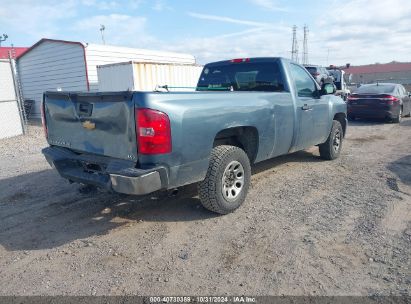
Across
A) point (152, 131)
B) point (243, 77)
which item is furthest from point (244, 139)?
point (152, 131)

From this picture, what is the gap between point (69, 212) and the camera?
446cm

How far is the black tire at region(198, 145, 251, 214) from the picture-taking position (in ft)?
13.1

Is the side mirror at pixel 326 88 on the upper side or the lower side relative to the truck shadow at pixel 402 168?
upper

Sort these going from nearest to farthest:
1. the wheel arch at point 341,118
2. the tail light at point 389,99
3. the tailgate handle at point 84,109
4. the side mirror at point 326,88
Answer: the tailgate handle at point 84,109 → the side mirror at point 326,88 → the wheel arch at point 341,118 → the tail light at point 389,99

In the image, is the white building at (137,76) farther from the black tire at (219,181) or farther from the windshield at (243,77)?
the black tire at (219,181)

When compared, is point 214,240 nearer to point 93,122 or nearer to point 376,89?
point 93,122

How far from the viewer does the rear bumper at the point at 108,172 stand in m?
3.28

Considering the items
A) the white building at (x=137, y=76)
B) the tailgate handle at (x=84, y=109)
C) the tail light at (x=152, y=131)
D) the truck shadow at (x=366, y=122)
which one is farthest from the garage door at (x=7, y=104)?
the truck shadow at (x=366, y=122)

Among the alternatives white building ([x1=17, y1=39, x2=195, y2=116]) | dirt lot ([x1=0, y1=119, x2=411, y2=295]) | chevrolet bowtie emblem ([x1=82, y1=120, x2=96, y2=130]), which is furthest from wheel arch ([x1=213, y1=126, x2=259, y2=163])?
white building ([x1=17, y1=39, x2=195, y2=116])

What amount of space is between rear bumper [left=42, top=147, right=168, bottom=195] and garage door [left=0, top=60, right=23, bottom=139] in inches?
317

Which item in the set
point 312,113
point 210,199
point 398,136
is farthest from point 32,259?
point 398,136

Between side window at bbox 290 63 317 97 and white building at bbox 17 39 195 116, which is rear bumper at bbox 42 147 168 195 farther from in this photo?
white building at bbox 17 39 195 116

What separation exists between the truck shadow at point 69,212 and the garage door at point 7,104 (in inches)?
251

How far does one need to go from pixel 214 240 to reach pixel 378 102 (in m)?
11.6
